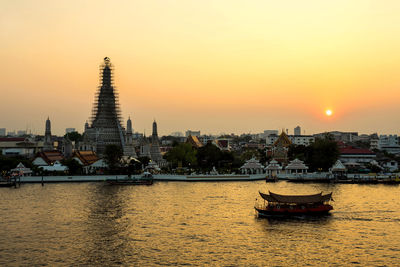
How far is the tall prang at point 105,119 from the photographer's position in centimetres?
12719

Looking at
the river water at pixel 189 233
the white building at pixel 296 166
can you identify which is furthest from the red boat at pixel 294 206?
the white building at pixel 296 166

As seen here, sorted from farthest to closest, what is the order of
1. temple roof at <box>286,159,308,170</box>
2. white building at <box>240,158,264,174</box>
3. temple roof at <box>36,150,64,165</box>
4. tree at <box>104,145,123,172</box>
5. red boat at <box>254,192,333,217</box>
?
1. temple roof at <box>36,150,64,165</box>
2. white building at <box>240,158,264,174</box>
3. tree at <box>104,145,123,172</box>
4. temple roof at <box>286,159,308,170</box>
5. red boat at <box>254,192,333,217</box>

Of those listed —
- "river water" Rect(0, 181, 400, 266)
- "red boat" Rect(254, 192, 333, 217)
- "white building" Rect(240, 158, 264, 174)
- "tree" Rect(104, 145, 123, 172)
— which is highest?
"tree" Rect(104, 145, 123, 172)

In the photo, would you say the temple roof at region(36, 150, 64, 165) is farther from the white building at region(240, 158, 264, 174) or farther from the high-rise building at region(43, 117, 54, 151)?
the white building at region(240, 158, 264, 174)

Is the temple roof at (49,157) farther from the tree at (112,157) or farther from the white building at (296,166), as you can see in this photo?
the white building at (296,166)

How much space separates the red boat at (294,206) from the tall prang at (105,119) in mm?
84549

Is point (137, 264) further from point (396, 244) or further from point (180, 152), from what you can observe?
point (180, 152)

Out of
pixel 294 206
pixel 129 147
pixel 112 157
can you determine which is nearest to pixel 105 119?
pixel 129 147

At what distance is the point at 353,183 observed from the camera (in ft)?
274

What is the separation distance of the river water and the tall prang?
218ft

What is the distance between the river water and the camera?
1280 inches

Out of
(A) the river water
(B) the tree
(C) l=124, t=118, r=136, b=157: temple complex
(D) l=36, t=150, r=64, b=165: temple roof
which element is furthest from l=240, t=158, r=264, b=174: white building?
(D) l=36, t=150, r=64, b=165: temple roof

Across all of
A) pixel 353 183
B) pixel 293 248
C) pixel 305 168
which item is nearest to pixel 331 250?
pixel 293 248

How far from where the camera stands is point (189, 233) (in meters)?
39.7
